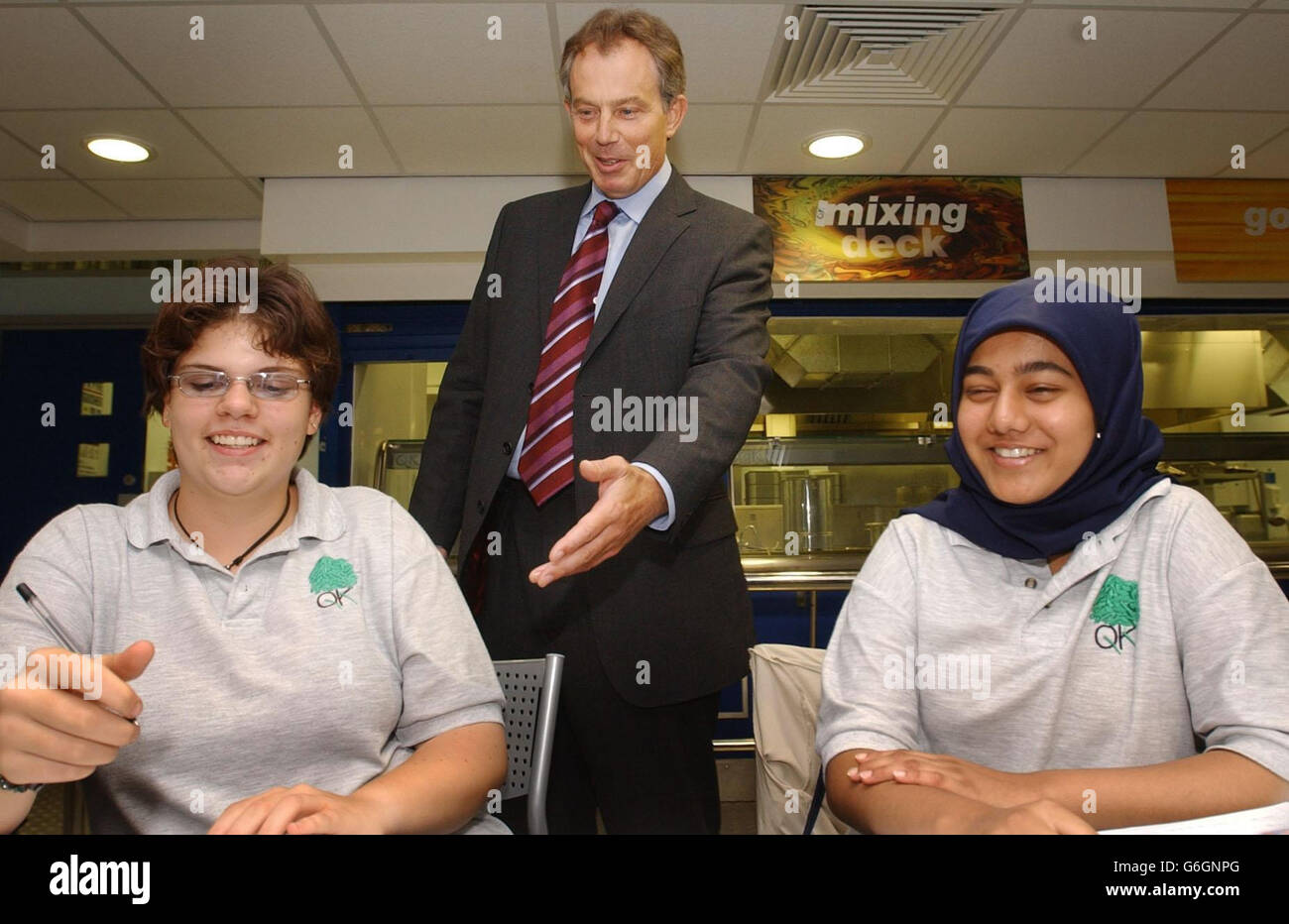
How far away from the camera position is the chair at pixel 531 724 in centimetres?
112

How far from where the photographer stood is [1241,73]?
3.16 m

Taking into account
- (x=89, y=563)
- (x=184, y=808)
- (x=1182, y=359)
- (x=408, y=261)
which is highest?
(x=408, y=261)

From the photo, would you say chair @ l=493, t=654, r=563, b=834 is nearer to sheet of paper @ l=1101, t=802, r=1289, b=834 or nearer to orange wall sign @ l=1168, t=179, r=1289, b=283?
sheet of paper @ l=1101, t=802, r=1289, b=834

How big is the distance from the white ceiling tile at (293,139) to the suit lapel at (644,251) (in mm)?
2416

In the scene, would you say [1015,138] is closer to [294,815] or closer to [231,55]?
[231,55]

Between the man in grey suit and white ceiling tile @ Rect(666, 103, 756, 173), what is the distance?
1990 millimetres

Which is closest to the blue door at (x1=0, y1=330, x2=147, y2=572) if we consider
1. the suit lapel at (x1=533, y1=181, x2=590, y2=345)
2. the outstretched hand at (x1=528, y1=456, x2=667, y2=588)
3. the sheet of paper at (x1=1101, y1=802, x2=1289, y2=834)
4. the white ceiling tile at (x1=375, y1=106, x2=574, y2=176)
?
the white ceiling tile at (x1=375, y1=106, x2=574, y2=176)

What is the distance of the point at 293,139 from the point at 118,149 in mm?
725

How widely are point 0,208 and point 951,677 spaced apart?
15.4ft

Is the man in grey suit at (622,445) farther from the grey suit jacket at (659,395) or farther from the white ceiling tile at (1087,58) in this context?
the white ceiling tile at (1087,58)

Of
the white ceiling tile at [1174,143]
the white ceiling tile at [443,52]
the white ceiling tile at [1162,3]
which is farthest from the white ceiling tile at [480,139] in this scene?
the white ceiling tile at [1174,143]
